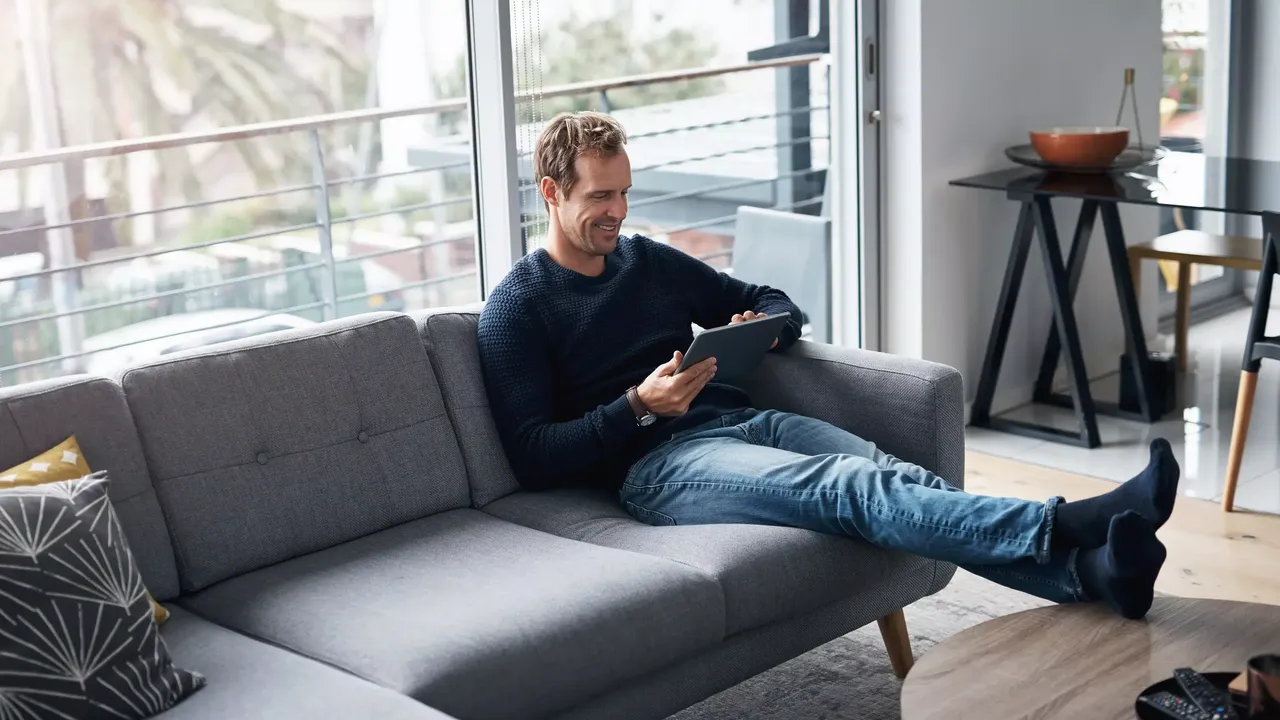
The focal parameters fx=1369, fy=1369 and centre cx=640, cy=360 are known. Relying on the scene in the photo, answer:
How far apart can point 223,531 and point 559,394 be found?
27.1 inches

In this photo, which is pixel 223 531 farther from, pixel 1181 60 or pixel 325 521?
pixel 1181 60

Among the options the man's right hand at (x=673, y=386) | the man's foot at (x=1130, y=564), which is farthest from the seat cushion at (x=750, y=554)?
the man's foot at (x=1130, y=564)

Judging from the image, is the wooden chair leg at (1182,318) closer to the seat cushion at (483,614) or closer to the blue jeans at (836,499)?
the blue jeans at (836,499)

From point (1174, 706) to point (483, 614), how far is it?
3.12 ft

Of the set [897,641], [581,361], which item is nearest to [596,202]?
[581,361]

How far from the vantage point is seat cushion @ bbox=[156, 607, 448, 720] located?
5.83ft

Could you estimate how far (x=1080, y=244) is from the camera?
417cm

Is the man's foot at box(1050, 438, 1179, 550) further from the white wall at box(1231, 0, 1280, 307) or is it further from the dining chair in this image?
the white wall at box(1231, 0, 1280, 307)

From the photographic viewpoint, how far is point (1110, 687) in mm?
1774

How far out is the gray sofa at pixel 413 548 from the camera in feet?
6.43

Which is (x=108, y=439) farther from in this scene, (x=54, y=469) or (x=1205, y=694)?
(x=1205, y=694)

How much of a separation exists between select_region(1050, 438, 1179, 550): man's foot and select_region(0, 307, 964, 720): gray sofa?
405mm

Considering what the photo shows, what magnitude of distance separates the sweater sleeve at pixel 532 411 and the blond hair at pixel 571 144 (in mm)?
245

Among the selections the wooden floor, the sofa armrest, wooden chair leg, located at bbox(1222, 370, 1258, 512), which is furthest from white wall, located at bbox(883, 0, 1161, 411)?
the sofa armrest
